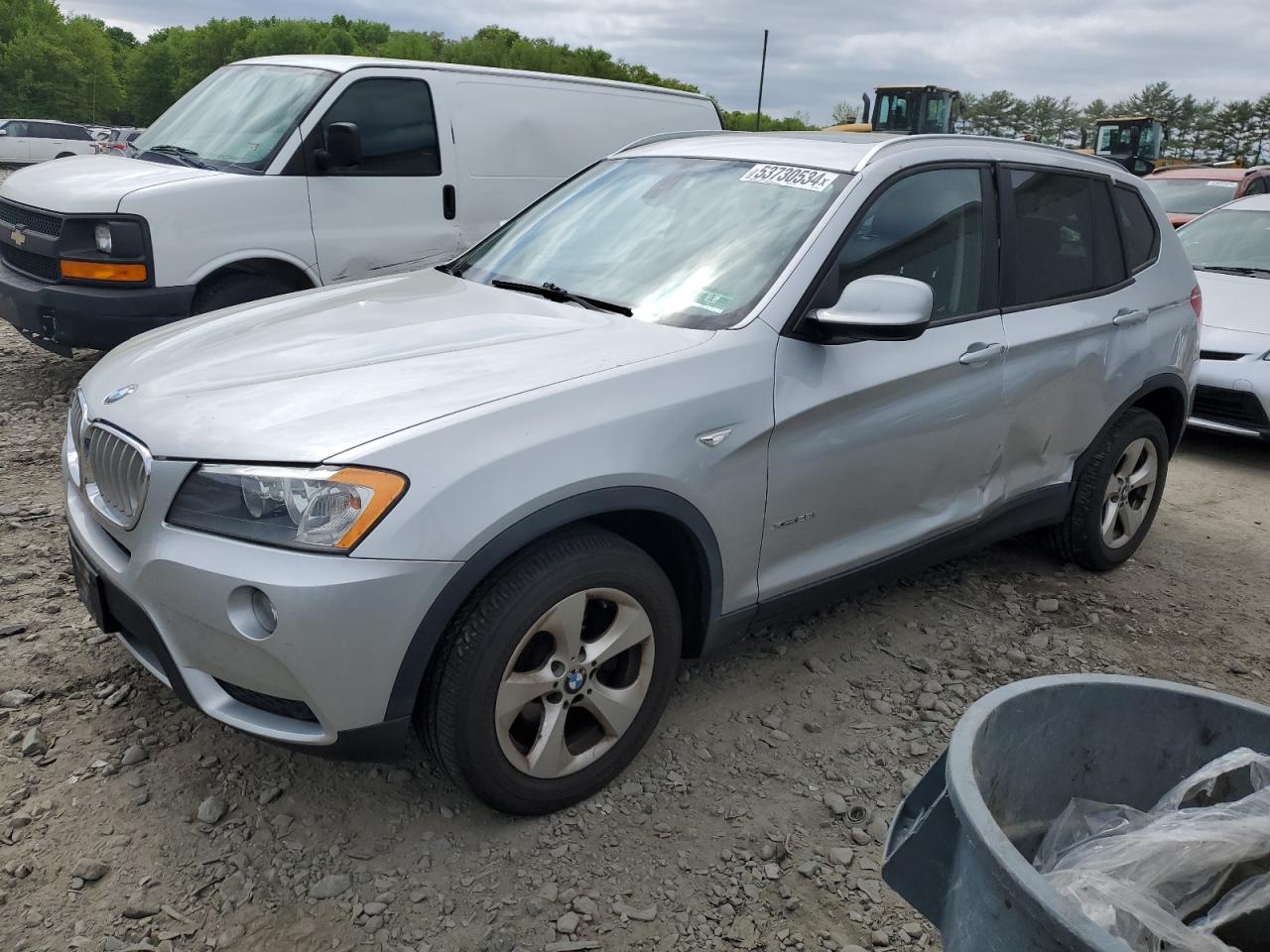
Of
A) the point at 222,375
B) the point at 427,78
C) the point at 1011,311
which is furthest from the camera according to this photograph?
the point at 427,78

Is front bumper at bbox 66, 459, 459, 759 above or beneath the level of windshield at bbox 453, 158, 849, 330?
beneath

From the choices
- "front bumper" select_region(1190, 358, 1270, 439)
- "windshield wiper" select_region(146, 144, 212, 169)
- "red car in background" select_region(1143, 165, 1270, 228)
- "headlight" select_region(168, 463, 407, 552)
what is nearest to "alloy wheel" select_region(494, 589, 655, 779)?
"headlight" select_region(168, 463, 407, 552)

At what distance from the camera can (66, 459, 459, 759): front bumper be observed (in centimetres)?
217

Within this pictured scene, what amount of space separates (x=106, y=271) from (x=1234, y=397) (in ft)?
21.6

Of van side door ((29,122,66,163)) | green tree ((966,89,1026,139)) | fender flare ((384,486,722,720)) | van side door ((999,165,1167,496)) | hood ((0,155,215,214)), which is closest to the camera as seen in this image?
fender flare ((384,486,722,720))

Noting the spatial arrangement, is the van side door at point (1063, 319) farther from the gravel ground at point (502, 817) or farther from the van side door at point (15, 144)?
the van side door at point (15, 144)

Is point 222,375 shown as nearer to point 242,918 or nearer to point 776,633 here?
point 242,918

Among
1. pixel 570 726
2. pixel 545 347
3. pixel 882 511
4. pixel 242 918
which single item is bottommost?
pixel 242 918

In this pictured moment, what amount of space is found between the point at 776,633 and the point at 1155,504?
81.1 inches

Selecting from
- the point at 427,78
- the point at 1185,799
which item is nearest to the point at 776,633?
the point at 1185,799

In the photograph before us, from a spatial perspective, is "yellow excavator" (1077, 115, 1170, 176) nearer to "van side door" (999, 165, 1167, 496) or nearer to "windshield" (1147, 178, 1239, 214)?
"windshield" (1147, 178, 1239, 214)

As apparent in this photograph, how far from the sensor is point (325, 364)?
2703mm

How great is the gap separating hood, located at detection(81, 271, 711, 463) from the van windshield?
3.02 metres

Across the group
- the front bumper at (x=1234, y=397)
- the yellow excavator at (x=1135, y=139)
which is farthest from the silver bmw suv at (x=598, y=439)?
the yellow excavator at (x=1135, y=139)
